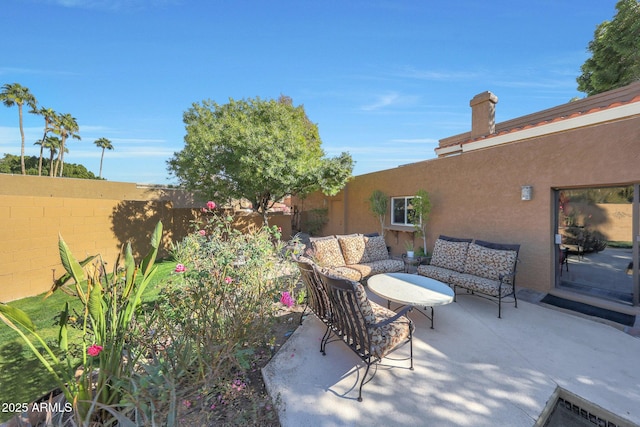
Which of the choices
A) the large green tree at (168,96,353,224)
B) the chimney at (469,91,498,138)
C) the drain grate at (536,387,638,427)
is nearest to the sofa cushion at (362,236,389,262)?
the large green tree at (168,96,353,224)

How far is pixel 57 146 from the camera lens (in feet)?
102

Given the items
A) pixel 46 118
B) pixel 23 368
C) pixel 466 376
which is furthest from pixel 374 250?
pixel 46 118

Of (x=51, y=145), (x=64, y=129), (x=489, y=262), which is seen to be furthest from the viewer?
(x=64, y=129)

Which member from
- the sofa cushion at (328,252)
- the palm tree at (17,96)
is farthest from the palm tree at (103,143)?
the sofa cushion at (328,252)

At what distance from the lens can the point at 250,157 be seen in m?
9.16

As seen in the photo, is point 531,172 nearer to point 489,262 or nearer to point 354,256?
point 489,262

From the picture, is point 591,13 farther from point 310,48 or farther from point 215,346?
point 215,346

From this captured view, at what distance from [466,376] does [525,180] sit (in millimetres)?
5249

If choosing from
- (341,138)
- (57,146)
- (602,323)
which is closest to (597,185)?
(602,323)

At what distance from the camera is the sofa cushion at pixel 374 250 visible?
701 centimetres

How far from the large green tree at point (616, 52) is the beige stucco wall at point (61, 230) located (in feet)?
68.5

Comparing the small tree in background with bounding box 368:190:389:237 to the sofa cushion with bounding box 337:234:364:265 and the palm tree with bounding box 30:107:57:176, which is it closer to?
the sofa cushion with bounding box 337:234:364:265

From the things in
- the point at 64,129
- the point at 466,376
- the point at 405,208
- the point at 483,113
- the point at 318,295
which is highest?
the point at 64,129

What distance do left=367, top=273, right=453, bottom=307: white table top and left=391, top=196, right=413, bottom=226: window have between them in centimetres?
502
